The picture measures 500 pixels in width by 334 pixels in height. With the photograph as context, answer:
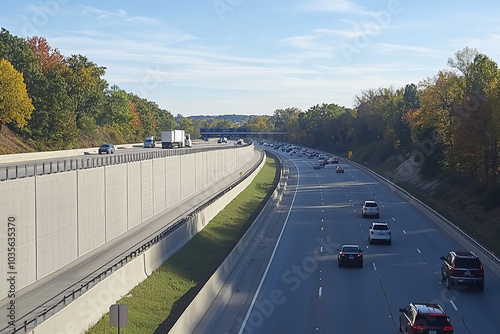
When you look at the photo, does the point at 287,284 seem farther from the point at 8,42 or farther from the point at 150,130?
the point at 150,130

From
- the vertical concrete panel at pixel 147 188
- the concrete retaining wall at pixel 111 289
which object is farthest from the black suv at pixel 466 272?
the vertical concrete panel at pixel 147 188

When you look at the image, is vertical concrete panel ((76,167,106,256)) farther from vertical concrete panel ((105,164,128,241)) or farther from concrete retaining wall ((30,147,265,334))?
concrete retaining wall ((30,147,265,334))

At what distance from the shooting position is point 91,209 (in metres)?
29.1

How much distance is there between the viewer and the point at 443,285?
28.2m

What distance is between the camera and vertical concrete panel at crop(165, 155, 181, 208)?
47388 millimetres

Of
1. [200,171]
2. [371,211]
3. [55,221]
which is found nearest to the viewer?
[55,221]

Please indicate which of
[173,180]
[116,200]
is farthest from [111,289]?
[173,180]

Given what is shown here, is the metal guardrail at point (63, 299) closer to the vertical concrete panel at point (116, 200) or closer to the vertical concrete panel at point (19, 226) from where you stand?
the vertical concrete panel at point (19, 226)

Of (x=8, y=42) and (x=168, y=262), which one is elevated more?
(x=8, y=42)

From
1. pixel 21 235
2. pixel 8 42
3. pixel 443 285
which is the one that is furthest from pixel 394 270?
pixel 8 42

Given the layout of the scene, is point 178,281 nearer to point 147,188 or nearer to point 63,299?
point 63,299

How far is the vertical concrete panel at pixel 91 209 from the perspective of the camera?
27.8m

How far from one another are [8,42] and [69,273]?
6027 centimetres

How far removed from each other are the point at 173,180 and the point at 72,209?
74.6 ft
